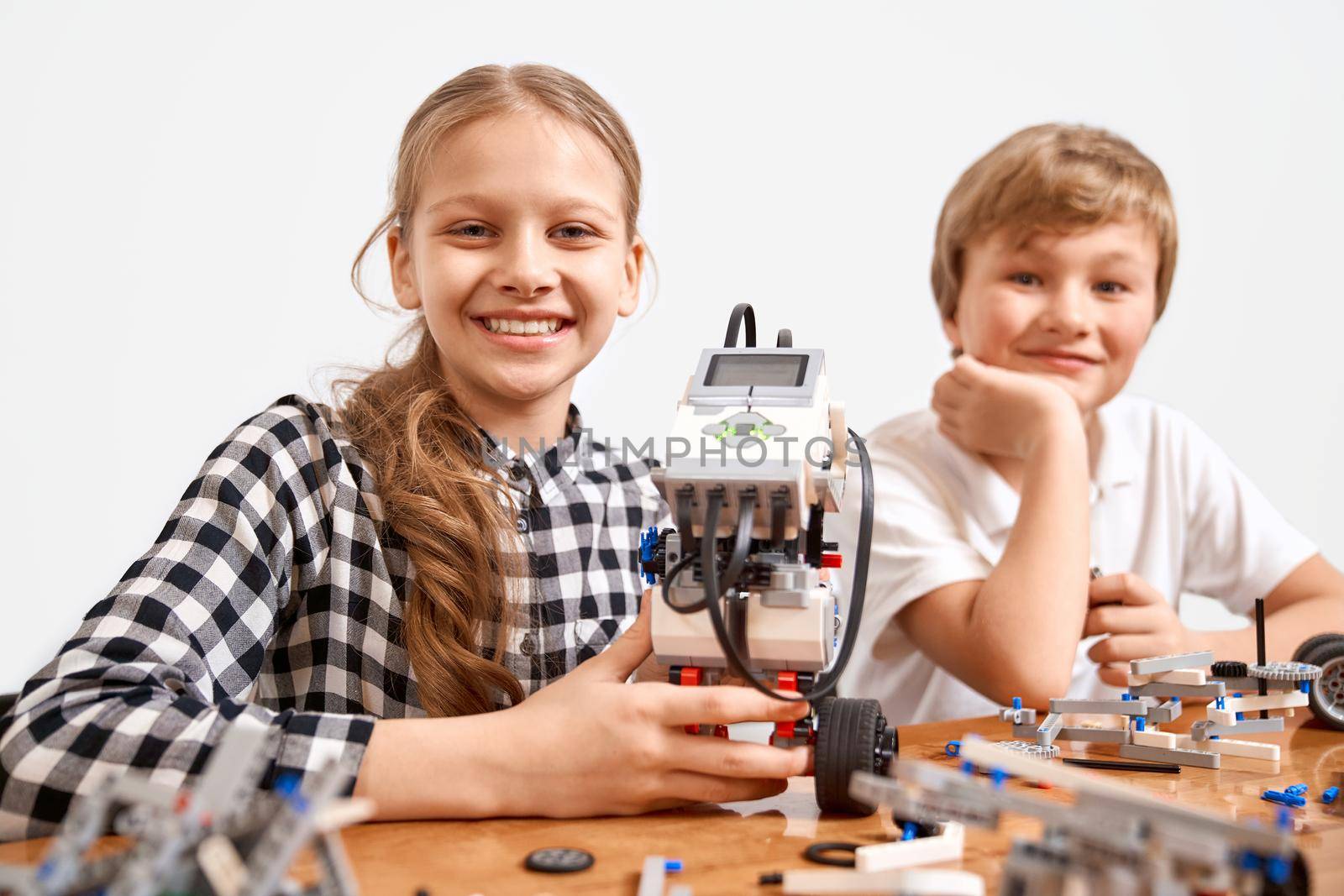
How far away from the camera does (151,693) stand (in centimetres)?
95

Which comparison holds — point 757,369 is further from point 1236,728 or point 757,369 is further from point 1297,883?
point 1236,728

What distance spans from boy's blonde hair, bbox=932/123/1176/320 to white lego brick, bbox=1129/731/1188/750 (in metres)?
0.91

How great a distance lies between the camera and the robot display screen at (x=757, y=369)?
3.53 ft

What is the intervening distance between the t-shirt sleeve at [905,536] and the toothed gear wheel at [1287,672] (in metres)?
0.43

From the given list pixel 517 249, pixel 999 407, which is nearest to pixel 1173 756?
pixel 999 407

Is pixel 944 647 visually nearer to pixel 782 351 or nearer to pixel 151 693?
pixel 782 351

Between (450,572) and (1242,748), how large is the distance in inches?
36.8

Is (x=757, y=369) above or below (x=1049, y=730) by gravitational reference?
above

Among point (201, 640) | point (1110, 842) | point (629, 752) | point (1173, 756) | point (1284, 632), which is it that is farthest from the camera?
point (1284, 632)

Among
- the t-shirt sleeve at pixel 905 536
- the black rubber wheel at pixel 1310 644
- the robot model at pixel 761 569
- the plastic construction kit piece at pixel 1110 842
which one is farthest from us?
the t-shirt sleeve at pixel 905 536

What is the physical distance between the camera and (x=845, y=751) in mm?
972

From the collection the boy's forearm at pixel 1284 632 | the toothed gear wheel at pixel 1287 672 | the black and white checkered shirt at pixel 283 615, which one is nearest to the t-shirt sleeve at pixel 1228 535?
the boy's forearm at pixel 1284 632

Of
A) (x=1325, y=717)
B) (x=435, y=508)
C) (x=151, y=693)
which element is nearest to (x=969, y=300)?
(x=1325, y=717)

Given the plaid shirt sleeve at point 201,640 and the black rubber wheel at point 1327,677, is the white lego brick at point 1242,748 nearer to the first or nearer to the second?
the black rubber wheel at point 1327,677
